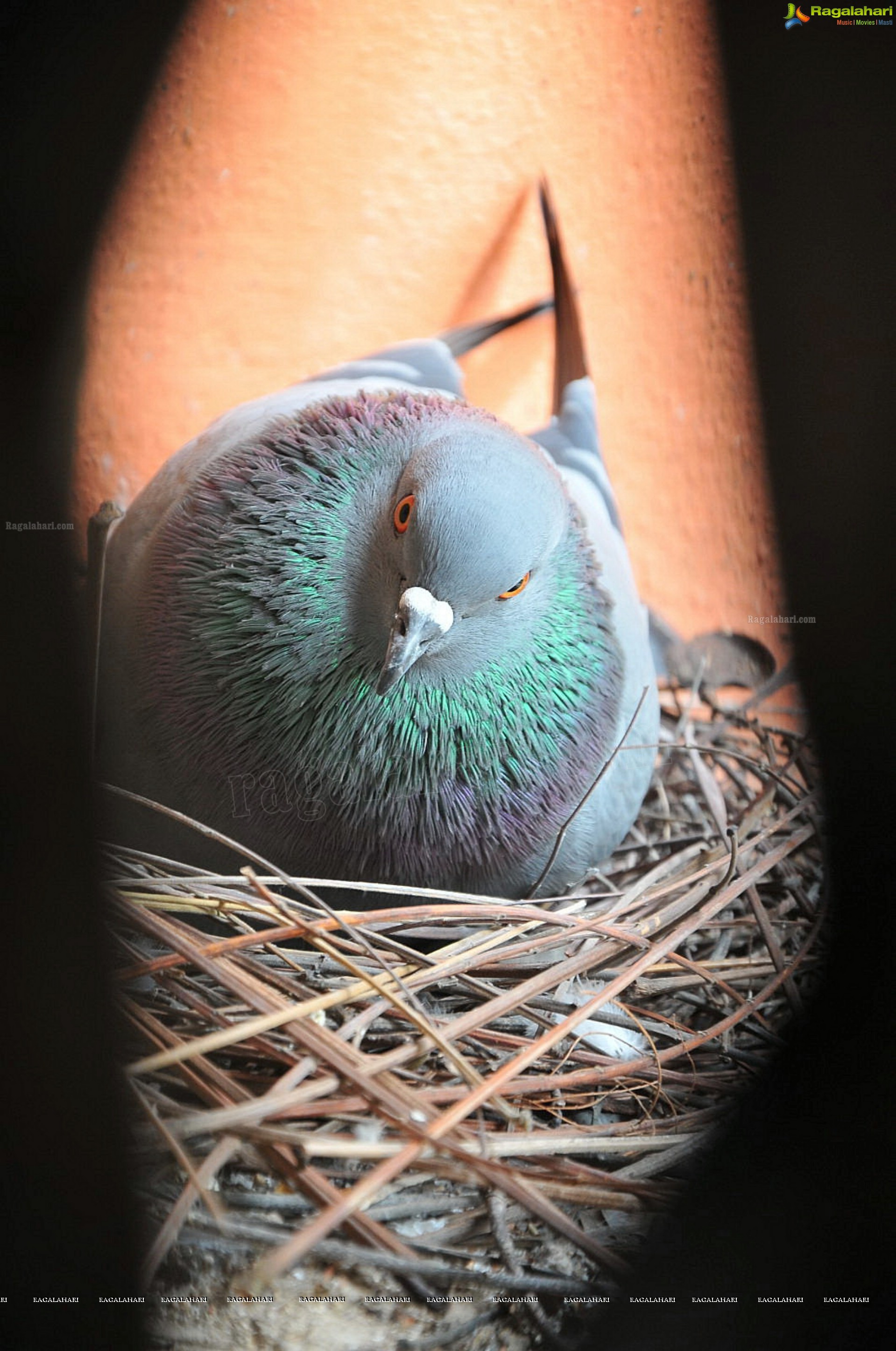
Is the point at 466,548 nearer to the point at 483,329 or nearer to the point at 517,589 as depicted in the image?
the point at 517,589

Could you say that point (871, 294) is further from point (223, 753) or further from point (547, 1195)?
point (547, 1195)

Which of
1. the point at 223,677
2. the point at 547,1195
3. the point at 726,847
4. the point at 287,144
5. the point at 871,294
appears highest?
the point at 287,144

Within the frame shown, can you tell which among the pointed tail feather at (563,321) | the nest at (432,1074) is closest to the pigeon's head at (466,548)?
the nest at (432,1074)

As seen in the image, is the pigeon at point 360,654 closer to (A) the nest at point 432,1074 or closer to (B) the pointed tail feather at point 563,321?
(A) the nest at point 432,1074

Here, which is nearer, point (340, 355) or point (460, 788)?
point (460, 788)

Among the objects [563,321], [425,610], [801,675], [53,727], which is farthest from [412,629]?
[563,321]

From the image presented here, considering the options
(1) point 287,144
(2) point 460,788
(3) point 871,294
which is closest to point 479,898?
(2) point 460,788

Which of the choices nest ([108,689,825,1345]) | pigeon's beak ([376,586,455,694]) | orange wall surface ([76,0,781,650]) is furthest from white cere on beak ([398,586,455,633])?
orange wall surface ([76,0,781,650])
